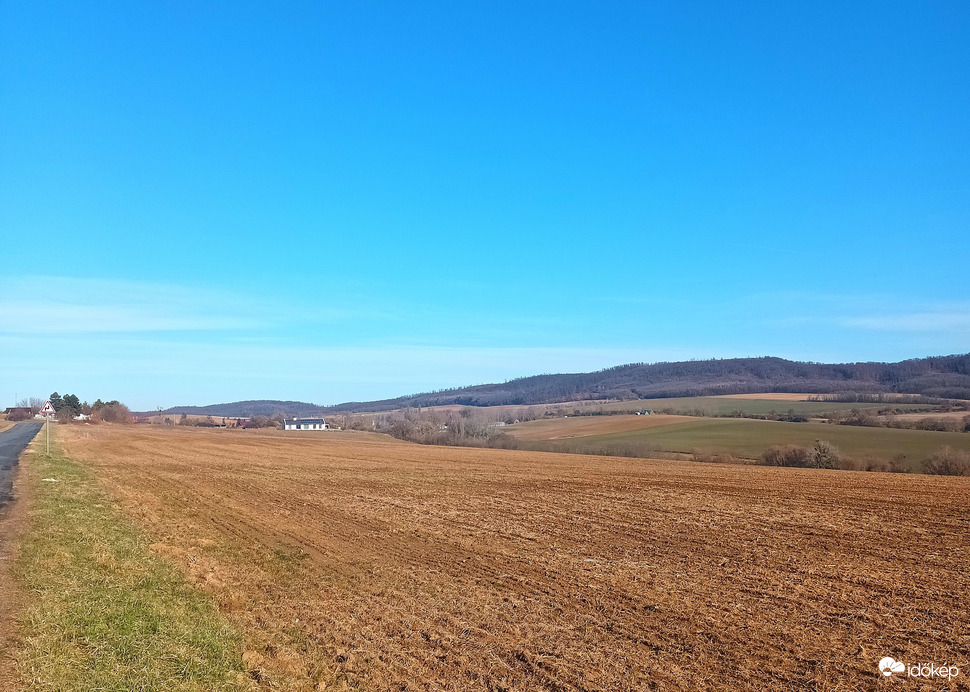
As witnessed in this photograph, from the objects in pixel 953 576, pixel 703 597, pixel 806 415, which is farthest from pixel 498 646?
pixel 806 415

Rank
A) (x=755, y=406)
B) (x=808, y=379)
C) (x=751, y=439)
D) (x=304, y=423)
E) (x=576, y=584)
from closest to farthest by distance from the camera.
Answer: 1. (x=576, y=584)
2. (x=751, y=439)
3. (x=755, y=406)
4. (x=304, y=423)
5. (x=808, y=379)

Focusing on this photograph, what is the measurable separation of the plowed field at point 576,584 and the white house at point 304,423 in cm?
12757

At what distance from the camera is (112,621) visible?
346 inches

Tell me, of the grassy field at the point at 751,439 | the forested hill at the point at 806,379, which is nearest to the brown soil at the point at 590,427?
the grassy field at the point at 751,439

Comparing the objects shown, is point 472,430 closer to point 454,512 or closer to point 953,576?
point 454,512

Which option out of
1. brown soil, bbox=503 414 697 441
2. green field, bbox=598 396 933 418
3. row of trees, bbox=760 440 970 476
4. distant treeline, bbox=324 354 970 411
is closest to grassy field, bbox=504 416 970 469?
brown soil, bbox=503 414 697 441

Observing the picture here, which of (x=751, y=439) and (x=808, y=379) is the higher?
(x=808, y=379)

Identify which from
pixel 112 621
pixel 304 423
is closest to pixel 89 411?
pixel 304 423

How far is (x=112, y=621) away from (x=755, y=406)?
4566 inches

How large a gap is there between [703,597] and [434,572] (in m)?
4.78

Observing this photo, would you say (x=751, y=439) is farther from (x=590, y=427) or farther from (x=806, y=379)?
(x=806, y=379)

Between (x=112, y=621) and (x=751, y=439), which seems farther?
(x=751, y=439)

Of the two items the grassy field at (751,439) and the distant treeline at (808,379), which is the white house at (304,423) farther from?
the distant treeline at (808,379)

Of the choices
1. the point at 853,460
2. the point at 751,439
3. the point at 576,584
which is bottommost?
the point at 853,460
